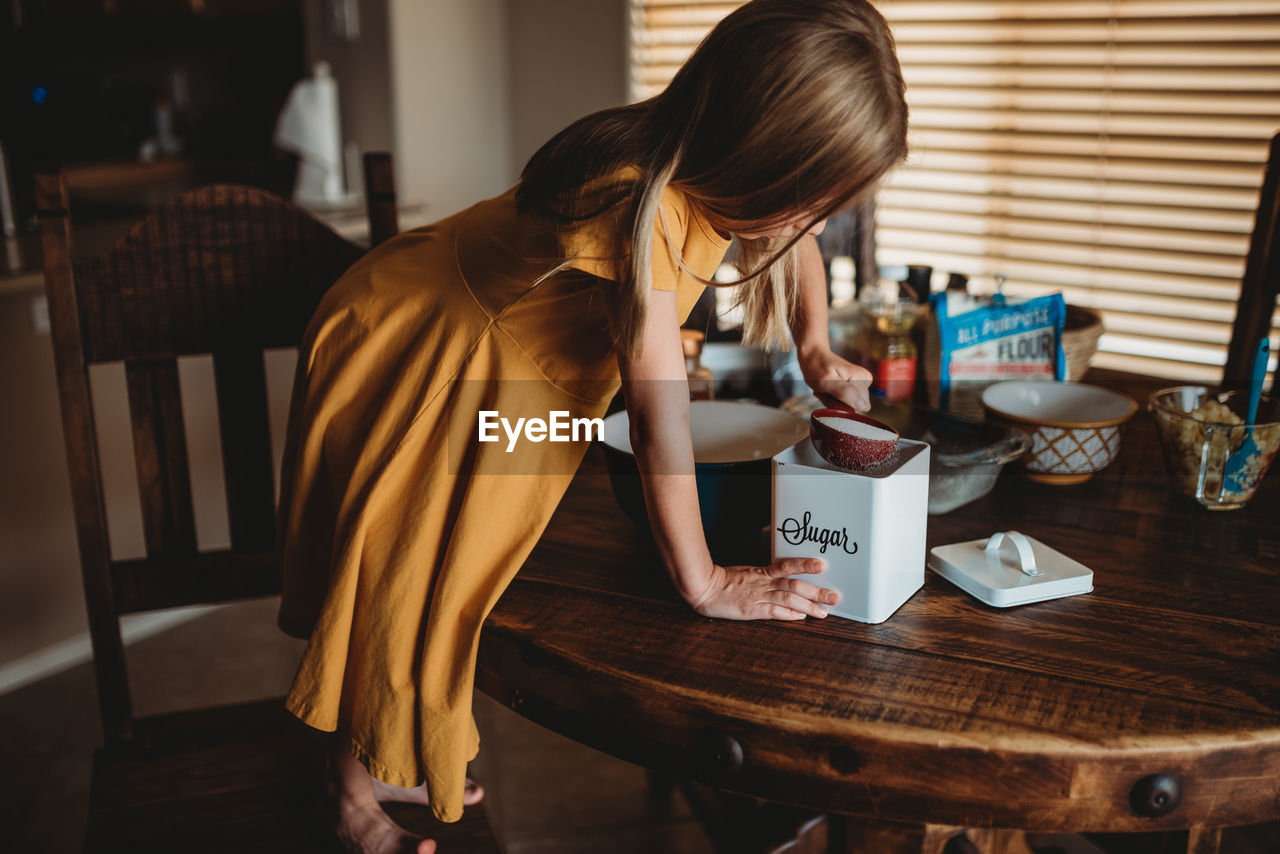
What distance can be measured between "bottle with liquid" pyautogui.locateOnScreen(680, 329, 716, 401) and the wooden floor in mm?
816

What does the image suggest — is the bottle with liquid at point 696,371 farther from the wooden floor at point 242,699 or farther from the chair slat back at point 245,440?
the wooden floor at point 242,699

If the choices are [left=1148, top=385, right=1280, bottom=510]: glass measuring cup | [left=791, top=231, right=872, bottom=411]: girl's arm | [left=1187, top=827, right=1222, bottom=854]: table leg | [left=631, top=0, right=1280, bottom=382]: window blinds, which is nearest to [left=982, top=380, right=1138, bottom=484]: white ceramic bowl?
[left=1148, top=385, right=1280, bottom=510]: glass measuring cup

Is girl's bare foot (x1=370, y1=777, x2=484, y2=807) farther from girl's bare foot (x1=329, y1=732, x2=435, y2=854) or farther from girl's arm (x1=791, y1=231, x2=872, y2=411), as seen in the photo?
girl's arm (x1=791, y1=231, x2=872, y2=411)

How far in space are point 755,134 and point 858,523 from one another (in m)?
0.32

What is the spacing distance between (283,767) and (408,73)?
216 centimetres

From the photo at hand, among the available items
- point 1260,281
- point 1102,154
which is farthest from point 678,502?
point 1102,154

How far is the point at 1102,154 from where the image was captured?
227 cm

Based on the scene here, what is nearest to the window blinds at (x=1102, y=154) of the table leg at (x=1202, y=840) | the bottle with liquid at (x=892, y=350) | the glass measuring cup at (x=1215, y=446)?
the bottle with liquid at (x=892, y=350)

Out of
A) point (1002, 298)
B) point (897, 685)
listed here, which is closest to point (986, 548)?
point (897, 685)

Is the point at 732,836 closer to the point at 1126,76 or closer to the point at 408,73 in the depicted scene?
the point at 1126,76

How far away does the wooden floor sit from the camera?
5.81 ft

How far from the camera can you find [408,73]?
277 cm

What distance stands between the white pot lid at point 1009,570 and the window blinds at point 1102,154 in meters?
1.35

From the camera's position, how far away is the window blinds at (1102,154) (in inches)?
82.7
